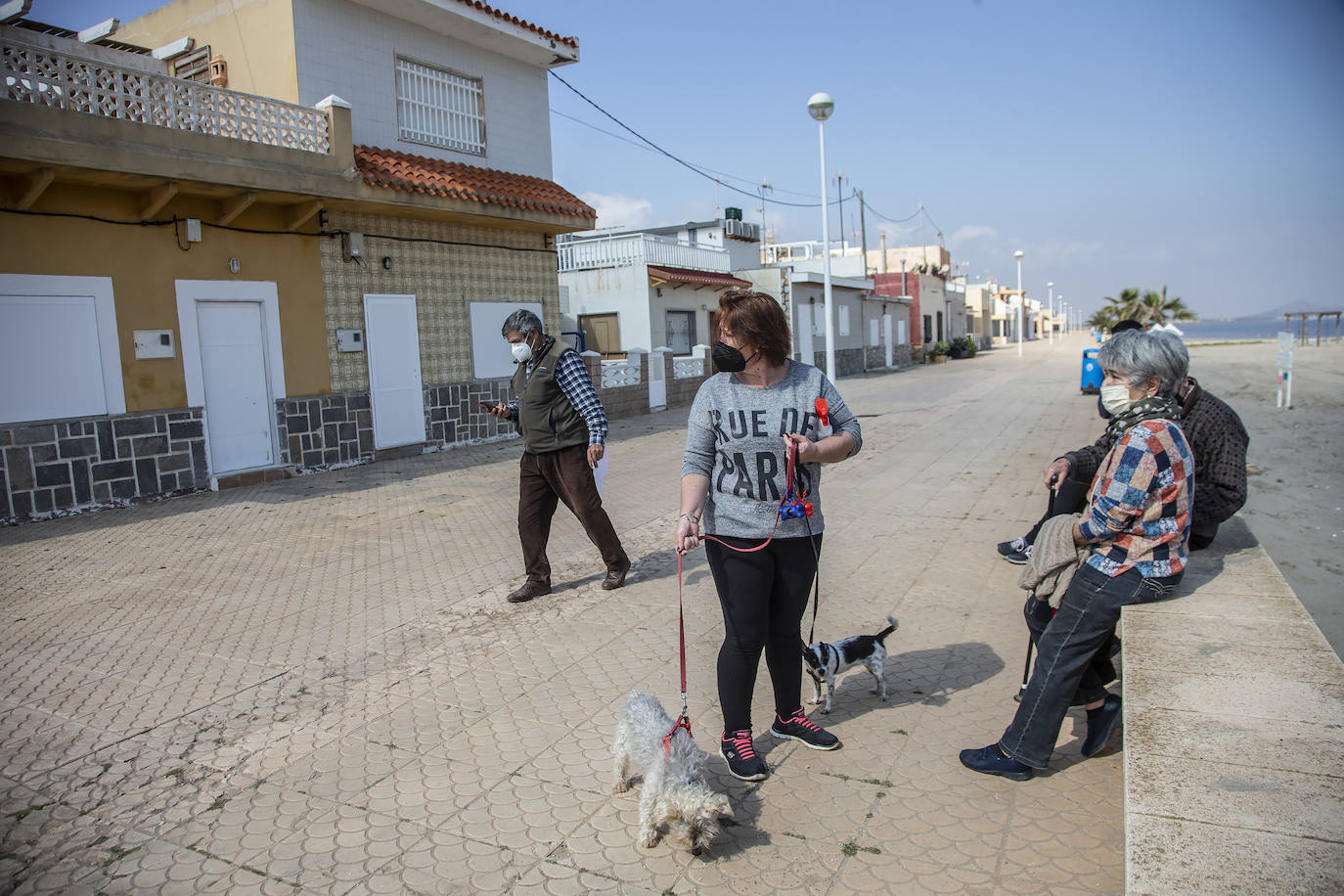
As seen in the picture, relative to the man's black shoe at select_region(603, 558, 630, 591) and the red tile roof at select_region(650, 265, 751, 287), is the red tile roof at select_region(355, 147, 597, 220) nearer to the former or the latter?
the red tile roof at select_region(650, 265, 751, 287)

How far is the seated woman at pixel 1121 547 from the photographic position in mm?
3045

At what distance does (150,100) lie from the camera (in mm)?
9414

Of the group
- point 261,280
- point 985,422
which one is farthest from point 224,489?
point 985,422

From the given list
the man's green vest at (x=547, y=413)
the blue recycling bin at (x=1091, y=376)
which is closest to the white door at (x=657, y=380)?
the blue recycling bin at (x=1091, y=376)

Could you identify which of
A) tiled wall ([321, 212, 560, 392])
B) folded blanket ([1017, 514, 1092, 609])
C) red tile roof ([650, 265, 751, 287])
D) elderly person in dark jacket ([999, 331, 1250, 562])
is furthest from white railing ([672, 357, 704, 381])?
folded blanket ([1017, 514, 1092, 609])

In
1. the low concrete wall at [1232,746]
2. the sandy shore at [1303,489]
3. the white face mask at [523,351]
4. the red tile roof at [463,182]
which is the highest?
the red tile roof at [463,182]

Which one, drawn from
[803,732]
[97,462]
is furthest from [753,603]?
[97,462]

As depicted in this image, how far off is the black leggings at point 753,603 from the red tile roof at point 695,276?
1966 centimetres

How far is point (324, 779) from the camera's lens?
3359 mm

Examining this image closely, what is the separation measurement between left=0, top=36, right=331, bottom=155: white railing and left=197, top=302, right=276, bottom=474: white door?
2156 mm

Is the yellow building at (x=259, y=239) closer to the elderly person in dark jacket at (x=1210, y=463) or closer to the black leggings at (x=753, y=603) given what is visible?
the black leggings at (x=753, y=603)

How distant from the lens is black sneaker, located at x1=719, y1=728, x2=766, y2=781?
3.18 m

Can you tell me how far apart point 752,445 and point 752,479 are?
13cm

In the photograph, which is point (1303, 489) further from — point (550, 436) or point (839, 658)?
point (550, 436)
